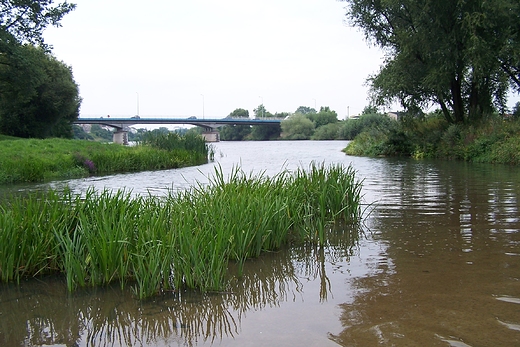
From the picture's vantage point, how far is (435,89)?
3011 centimetres

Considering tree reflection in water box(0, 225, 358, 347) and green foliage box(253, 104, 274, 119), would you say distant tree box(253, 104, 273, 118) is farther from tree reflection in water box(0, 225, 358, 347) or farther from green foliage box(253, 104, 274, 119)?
tree reflection in water box(0, 225, 358, 347)

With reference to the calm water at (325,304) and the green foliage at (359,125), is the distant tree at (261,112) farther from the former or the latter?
the calm water at (325,304)

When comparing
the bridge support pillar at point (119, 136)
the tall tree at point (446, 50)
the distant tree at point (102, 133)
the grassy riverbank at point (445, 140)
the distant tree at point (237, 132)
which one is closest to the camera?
the grassy riverbank at point (445, 140)

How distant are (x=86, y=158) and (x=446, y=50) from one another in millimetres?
19793

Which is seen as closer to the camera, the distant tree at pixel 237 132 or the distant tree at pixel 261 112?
the distant tree at pixel 237 132

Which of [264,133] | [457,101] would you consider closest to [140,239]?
[457,101]

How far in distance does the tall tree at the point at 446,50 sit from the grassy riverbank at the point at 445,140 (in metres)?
1.90

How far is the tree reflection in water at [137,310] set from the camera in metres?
4.25

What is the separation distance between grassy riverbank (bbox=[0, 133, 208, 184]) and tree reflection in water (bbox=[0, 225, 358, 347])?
1497 centimetres

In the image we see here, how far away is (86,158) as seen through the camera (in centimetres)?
2419

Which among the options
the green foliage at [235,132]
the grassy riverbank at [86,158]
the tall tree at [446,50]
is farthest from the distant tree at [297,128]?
the grassy riverbank at [86,158]

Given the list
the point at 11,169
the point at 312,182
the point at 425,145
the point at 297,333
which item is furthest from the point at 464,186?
the point at 425,145

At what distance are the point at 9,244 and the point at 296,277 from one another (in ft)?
10.4

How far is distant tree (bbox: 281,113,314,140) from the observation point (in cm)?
9900
